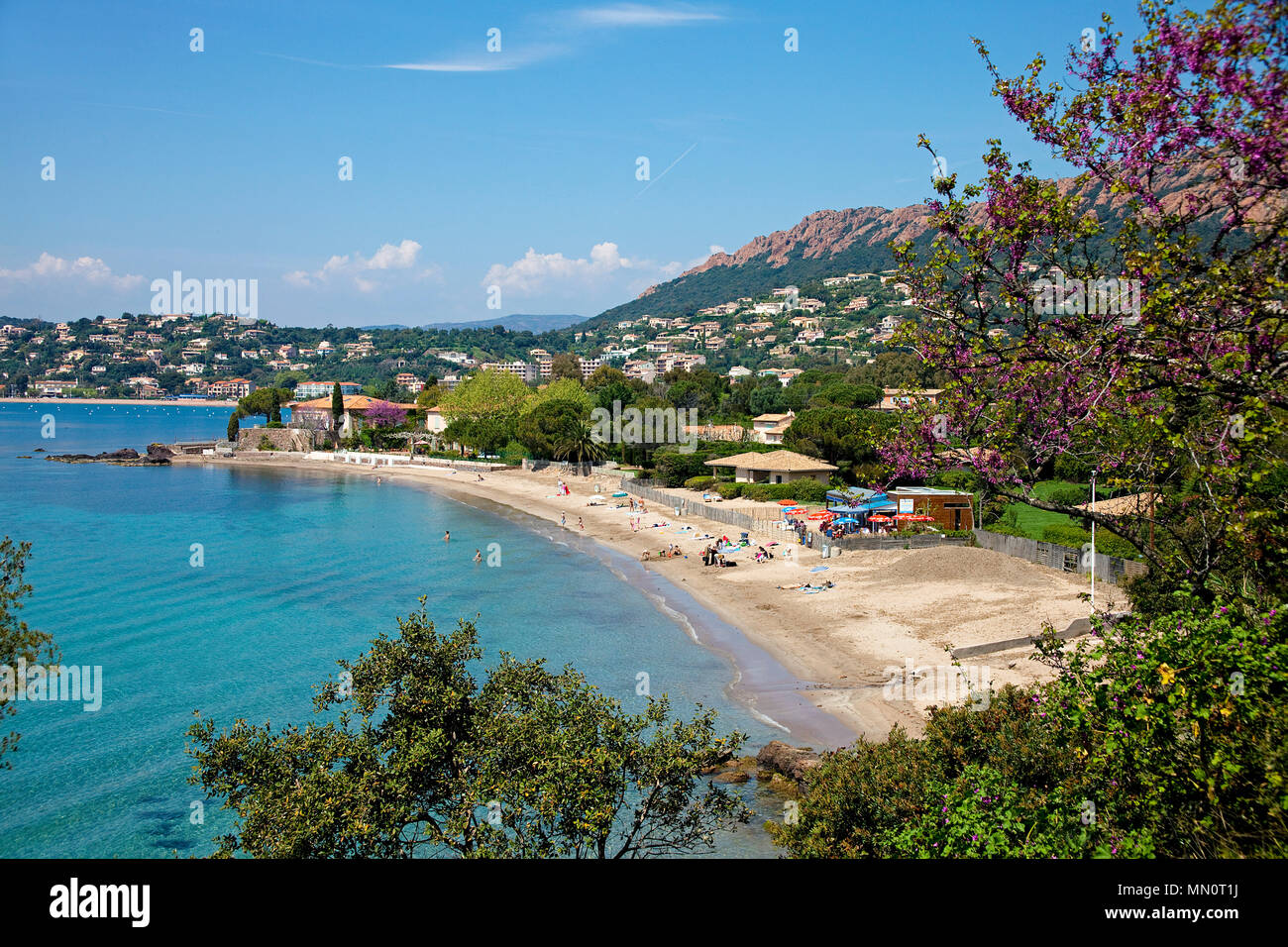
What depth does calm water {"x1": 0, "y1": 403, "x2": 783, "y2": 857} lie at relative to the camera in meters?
18.0

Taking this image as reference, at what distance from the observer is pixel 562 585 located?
120ft

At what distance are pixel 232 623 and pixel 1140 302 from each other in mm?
32566

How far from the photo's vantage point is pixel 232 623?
31.6 m

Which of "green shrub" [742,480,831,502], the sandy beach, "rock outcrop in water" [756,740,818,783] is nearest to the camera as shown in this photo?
"rock outcrop in water" [756,740,818,783]

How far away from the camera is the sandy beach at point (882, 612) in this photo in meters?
21.1

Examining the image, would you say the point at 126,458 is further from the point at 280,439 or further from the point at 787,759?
the point at 787,759

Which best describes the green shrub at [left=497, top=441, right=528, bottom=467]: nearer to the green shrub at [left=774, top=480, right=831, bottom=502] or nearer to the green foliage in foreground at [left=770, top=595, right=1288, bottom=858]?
the green shrub at [left=774, top=480, right=831, bottom=502]
